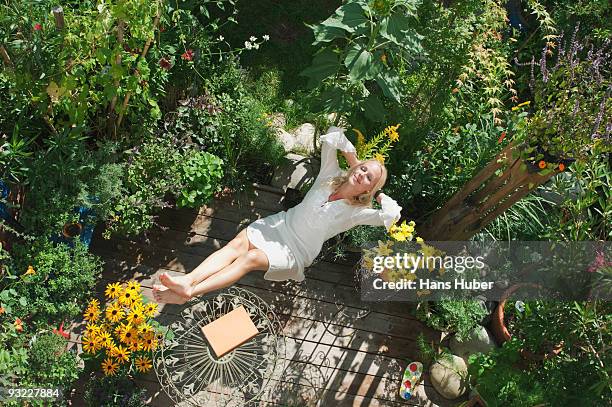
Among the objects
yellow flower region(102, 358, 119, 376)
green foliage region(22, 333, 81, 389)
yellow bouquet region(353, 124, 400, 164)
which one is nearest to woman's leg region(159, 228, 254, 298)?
yellow flower region(102, 358, 119, 376)

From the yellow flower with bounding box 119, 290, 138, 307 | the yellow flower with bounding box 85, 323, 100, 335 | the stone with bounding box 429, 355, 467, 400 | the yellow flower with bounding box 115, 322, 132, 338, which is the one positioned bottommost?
the stone with bounding box 429, 355, 467, 400

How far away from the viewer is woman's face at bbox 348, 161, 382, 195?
338cm

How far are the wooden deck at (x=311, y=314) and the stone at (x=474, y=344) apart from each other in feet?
0.56

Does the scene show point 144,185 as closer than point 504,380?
No

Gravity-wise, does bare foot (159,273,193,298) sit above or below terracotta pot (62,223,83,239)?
above

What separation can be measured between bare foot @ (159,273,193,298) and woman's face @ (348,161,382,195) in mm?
1006

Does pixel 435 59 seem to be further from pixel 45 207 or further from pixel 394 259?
pixel 45 207

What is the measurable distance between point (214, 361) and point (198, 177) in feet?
3.45

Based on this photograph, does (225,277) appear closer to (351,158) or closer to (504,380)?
(351,158)

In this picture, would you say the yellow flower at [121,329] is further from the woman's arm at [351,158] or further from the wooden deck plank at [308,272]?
A: the woman's arm at [351,158]

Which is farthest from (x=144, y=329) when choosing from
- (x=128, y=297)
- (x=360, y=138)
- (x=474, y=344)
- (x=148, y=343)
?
(x=474, y=344)

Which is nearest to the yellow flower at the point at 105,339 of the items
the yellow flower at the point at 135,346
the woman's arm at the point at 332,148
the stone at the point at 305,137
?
the yellow flower at the point at 135,346

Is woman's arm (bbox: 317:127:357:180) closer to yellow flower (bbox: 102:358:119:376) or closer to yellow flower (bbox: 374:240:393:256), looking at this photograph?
yellow flower (bbox: 374:240:393:256)

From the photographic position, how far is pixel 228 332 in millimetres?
3275
